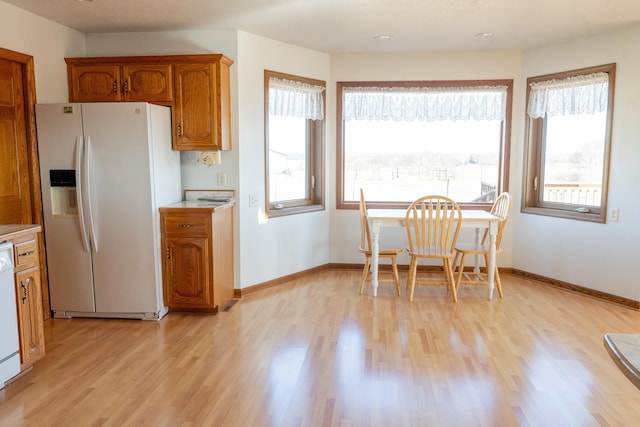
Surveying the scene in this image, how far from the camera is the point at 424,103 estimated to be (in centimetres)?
513

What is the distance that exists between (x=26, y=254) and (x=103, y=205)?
849mm

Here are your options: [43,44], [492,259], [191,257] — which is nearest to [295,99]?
[191,257]

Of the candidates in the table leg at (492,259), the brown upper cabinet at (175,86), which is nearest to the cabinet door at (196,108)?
the brown upper cabinet at (175,86)

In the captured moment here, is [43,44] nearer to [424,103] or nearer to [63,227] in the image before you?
[63,227]

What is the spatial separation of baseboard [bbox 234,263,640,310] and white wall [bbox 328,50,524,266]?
0.30 m

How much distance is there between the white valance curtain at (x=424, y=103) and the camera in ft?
16.6

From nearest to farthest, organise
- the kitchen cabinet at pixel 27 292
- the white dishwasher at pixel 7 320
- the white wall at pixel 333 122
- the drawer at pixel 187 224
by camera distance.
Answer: the white dishwasher at pixel 7 320
the kitchen cabinet at pixel 27 292
the drawer at pixel 187 224
the white wall at pixel 333 122

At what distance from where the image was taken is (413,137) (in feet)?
17.4

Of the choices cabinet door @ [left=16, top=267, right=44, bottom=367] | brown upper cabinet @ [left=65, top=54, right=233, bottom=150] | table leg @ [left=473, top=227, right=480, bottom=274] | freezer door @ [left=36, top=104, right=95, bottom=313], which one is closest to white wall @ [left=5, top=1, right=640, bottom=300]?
brown upper cabinet @ [left=65, top=54, right=233, bottom=150]

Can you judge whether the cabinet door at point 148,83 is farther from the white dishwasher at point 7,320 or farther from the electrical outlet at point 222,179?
the white dishwasher at point 7,320

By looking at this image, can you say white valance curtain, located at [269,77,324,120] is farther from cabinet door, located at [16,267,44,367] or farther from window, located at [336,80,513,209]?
→ cabinet door, located at [16,267,44,367]

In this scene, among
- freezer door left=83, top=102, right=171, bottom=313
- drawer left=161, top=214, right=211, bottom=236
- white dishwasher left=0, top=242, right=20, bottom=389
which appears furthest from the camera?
drawer left=161, top=214, right=211, bottom=236

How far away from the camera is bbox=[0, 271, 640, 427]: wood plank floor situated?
2.36 m

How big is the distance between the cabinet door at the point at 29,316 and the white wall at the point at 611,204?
4582mm
